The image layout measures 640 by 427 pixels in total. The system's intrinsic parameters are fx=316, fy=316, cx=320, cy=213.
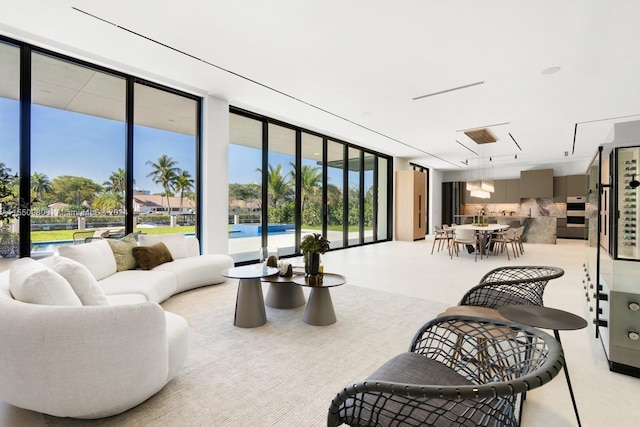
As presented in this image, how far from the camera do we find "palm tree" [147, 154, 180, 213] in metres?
5.23

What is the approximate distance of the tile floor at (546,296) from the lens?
6.08ft

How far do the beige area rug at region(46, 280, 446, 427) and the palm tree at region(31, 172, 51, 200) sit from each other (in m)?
2.22

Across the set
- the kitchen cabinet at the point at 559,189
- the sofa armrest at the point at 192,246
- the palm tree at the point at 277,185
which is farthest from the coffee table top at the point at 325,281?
the kitchen cabinet at the point at 559,189

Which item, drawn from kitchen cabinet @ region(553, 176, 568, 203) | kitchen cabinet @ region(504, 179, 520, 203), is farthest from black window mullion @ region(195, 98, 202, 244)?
kitchen cabinet @ region(553, 176, 568, 203)

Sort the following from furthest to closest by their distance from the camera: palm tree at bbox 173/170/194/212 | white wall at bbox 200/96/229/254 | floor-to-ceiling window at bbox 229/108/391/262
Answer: floor-to-ceiling window at bbox 229/108/391/262
white wall at bbox 200/96/229/254
palm tree at bbox 173/170/194/212

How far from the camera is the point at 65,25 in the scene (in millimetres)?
3525

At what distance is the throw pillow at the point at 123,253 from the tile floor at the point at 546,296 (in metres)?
1.18

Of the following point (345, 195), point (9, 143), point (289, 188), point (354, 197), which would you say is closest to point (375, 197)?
point (354, 197)

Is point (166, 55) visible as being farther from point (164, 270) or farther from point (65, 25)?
point (164, 270)

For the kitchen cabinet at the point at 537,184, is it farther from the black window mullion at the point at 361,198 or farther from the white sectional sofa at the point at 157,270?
the white sectional sofa at the point at 157,270

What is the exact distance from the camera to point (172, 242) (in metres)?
4.79

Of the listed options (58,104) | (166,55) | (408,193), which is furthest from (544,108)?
(58,104)

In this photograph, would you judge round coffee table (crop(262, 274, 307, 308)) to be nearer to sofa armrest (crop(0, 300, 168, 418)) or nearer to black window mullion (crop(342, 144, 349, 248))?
sofa armrest (crop(0, 300, 168, 418))

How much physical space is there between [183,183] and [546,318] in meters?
5.45
